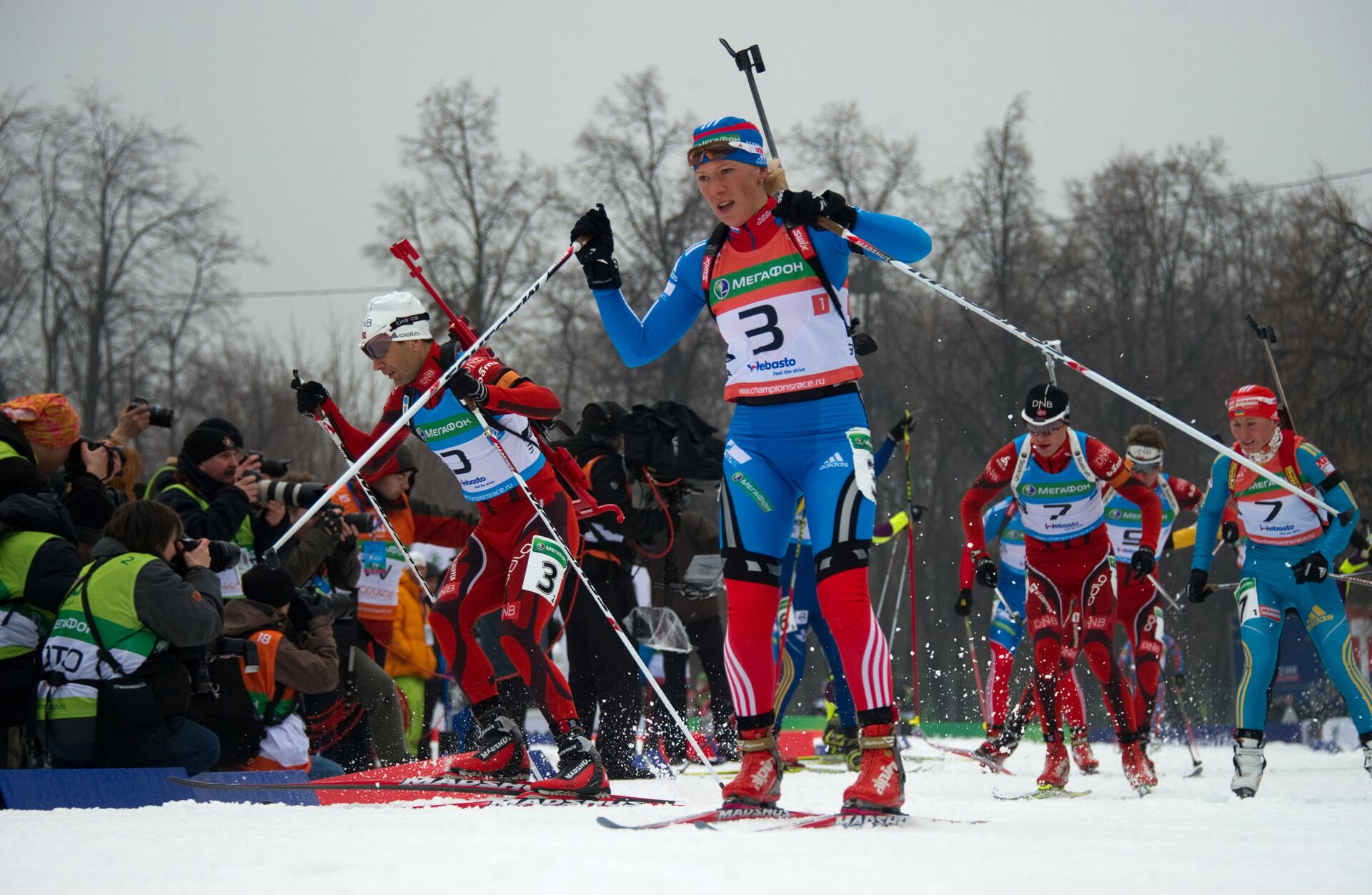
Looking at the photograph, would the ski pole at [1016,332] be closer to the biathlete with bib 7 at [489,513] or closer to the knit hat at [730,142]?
the knit hat at [730,142]

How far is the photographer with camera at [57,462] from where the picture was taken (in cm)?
575

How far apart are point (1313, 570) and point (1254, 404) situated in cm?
92

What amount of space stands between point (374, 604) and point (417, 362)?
2995 millimetres

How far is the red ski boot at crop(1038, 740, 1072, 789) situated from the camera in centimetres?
698

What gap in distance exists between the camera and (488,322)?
874 inches

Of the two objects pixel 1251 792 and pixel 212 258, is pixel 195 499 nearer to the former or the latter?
pixel 1251 792

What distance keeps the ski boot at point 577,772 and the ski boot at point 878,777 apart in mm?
1349

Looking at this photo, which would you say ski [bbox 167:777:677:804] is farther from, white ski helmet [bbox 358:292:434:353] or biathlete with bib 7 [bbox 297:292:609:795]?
white ski helmet [bbox 358:292:434:353]

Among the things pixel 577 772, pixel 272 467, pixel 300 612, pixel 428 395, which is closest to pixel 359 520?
pixel 272 467

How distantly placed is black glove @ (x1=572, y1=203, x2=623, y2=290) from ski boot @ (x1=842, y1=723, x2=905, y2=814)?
6.07ft

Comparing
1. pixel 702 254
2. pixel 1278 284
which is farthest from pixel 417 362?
pixel 1278 284

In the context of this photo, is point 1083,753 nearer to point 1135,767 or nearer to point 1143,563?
point 1135,767

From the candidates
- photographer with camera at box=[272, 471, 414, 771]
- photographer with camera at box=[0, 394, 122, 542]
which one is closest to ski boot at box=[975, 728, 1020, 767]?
photographer with camera at box=[272, 471, 414, 771]

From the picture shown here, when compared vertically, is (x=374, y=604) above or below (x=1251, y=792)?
above
